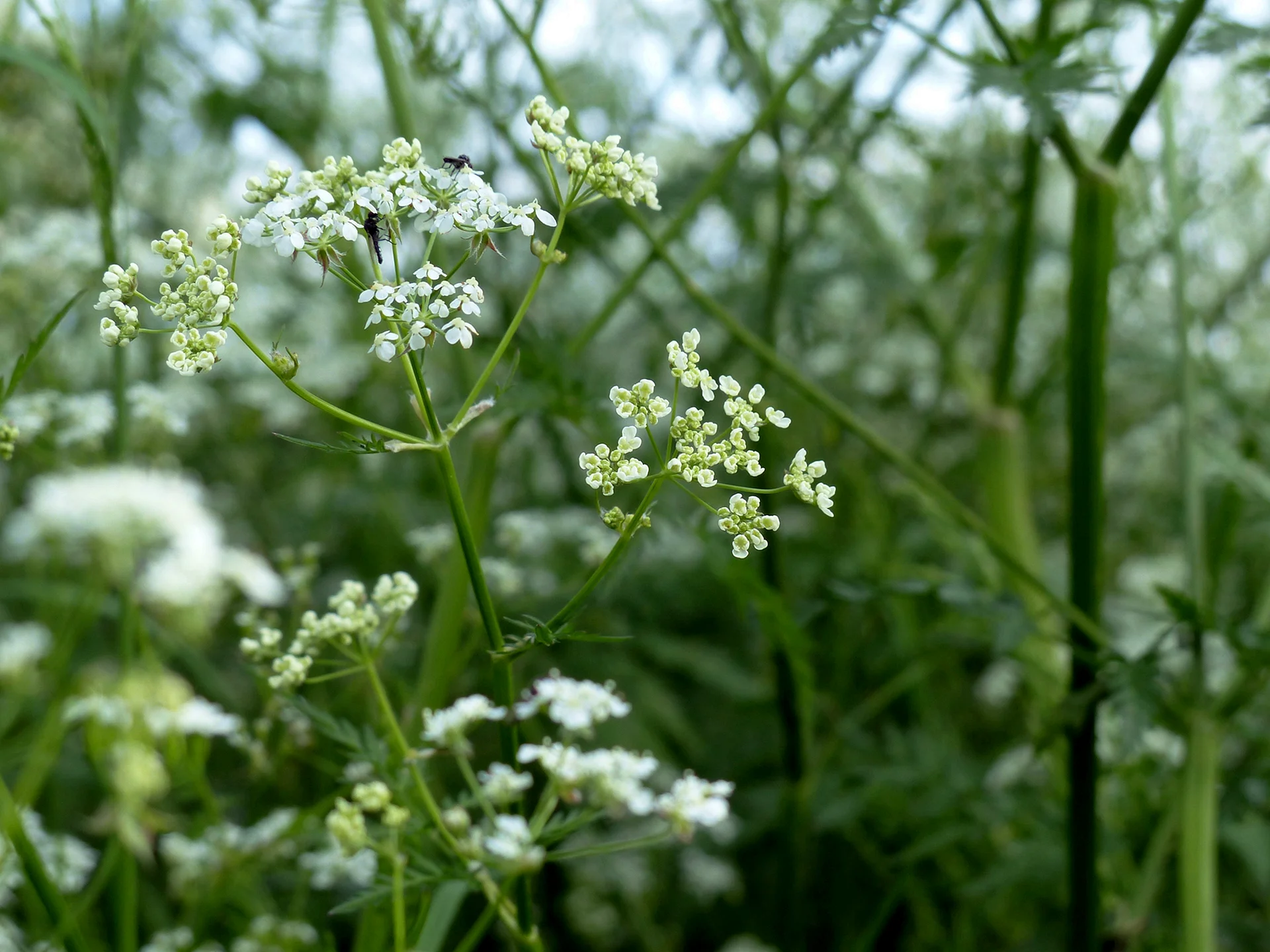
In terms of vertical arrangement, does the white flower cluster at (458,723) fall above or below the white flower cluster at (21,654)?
below

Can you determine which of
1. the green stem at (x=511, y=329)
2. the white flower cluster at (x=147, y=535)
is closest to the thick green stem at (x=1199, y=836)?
the green stem at (x=511, y=329)

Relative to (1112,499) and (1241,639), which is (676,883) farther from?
(1112,499)

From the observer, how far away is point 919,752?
1754 mm

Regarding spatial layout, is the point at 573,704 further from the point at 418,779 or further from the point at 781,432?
the point at 781,432

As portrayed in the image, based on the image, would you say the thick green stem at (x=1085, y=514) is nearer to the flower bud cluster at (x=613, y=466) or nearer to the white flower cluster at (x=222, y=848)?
the flower bud cluster at (x=613, y=466)

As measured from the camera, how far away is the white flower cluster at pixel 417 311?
2.23ft

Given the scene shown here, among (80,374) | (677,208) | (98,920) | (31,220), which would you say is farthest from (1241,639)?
(31,220)

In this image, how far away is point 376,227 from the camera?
2.42 feet

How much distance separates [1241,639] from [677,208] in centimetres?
110

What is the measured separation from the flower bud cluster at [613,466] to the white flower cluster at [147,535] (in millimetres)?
825

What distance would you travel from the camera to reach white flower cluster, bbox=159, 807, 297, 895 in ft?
4.10

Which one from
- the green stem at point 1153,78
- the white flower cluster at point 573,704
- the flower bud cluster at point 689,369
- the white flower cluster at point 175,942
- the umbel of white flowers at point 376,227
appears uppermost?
the green stem at point 1153,78

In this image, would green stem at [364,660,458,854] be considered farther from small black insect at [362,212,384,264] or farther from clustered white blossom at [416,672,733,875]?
small black insect at [362,212,384,264]

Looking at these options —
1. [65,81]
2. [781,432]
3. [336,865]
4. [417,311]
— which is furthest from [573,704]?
[781,432]
